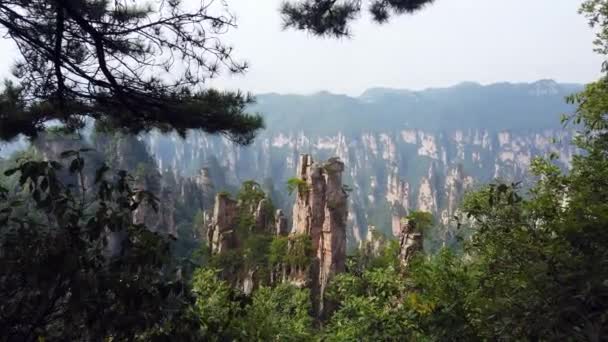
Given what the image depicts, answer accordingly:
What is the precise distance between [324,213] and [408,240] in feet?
23.5

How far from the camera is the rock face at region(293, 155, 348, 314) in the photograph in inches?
850

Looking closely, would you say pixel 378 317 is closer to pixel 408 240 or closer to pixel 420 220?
pixel 408 240

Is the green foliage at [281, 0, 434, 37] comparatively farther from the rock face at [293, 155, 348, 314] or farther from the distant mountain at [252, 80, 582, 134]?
the distant mountain at [252, 80, 582, 134]

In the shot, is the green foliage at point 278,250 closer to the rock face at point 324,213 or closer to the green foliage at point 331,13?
the rock face at point 324,213

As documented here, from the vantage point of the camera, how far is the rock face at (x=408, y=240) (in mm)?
15145

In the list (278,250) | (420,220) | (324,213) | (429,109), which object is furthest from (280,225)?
(429,109)

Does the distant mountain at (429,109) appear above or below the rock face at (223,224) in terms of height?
above

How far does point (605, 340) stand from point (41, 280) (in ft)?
10.1

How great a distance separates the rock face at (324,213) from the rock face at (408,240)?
5873 millimetres

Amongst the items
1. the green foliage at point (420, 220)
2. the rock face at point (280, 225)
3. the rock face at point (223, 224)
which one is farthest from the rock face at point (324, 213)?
the green foliage at point (420, 220)

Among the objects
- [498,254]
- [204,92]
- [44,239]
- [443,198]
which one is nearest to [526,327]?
[498,254]

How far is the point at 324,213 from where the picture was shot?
884 inches

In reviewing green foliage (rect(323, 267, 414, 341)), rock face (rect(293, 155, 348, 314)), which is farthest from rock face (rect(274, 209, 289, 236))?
green foliage (rect(323, 267, 414, 341))

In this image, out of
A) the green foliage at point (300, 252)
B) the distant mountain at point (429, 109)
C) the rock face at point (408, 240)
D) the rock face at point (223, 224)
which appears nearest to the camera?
the rock face at point (408, 240)
